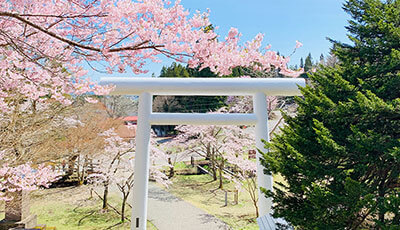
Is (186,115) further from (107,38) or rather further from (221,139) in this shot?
(221,139)

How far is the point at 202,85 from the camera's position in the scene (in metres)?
2.51

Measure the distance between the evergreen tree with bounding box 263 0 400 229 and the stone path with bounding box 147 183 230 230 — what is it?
9.61 ft

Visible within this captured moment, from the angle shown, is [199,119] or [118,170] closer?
[199,119]

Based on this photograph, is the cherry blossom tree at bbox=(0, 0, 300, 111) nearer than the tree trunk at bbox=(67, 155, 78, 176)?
Yes

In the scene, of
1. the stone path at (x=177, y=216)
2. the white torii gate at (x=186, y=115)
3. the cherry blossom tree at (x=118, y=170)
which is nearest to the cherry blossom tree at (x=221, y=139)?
the stone path at (x=177, y=216)

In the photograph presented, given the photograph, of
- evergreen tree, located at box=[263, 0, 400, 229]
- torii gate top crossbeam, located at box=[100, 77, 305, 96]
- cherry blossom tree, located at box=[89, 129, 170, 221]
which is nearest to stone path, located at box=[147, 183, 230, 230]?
cherry blossom tree, located at box=[89, 129, 170, 221]

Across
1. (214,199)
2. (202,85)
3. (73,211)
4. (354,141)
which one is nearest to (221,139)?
(214,199)

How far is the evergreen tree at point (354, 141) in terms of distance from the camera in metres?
1.32

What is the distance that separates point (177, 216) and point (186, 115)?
9.62 ft

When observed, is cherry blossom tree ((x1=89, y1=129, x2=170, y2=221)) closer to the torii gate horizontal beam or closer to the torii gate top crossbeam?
the torii gate horizontal beam

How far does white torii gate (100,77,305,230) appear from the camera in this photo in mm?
2477

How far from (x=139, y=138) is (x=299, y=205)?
5.71 ft

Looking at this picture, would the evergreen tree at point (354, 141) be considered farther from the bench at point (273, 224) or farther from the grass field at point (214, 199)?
the grass field at point (214, 199)

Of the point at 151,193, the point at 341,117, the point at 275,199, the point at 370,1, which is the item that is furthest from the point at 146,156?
the point at 151,193
